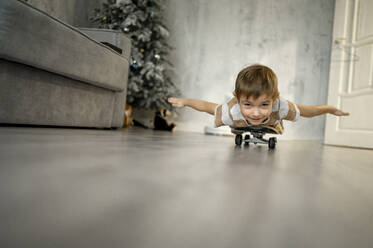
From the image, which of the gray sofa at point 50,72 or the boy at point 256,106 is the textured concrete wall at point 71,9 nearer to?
the gray sofa at point 50,72

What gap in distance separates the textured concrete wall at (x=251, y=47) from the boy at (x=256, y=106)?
2.36m

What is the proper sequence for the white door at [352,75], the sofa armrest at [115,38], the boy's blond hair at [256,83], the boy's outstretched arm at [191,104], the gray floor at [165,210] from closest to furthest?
the gray floor at [165,210] → the boy's blond hair at [256,83] → the boy's outstretched arm at [191,104] → the sofa armrest at [115,38] → the white door at [352,75]

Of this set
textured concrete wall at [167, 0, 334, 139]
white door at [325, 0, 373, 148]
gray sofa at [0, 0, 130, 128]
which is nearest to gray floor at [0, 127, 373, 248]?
gray sofa at [0, 0, 130, 128]

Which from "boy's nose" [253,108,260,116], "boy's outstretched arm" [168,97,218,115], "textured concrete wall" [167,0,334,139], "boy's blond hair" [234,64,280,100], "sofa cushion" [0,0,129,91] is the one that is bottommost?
"boy's nose" [253,108,260,116]

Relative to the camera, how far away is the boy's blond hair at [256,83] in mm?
1263

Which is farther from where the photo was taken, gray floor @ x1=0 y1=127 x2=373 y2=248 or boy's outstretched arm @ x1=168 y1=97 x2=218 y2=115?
boy's outstretched arm @ x1=168 y1=97 x2=218 y2=115

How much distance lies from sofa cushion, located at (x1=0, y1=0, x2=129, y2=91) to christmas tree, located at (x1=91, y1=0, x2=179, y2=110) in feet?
4.15

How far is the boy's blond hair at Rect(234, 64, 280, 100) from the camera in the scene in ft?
4.14

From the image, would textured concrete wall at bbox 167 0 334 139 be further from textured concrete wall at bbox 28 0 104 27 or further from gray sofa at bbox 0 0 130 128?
gray sofa at bbox 0 0 130 128

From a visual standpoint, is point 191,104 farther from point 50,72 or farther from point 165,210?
point 165,210

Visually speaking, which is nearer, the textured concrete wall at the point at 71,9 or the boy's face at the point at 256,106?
the boy's face at the point at 256,106

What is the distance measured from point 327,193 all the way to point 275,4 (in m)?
4.11

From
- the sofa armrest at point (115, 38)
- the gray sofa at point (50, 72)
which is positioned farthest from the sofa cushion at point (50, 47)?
the sofa armrest at point (115, 38)

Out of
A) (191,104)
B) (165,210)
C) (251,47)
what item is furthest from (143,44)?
(165,210)
